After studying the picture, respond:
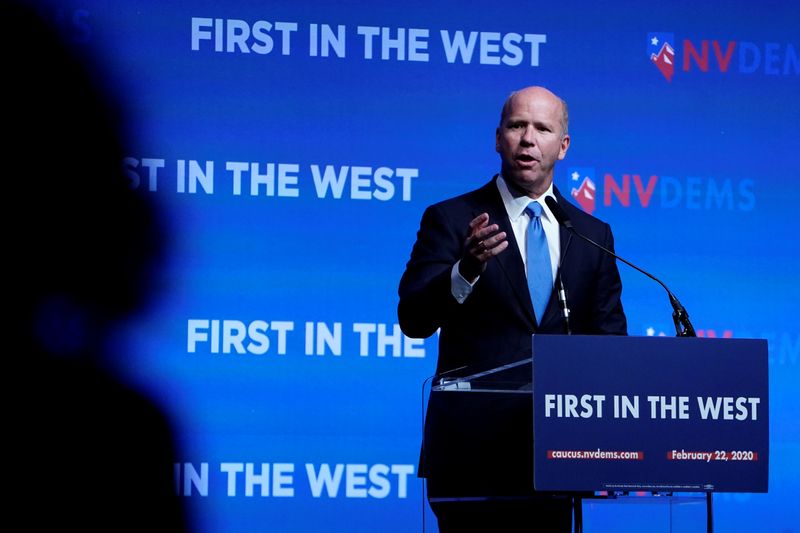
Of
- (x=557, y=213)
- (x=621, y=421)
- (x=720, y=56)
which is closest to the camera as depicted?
(x=621, y=421)

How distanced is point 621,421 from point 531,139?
3.40 ft

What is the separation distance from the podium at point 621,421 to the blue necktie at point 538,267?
61 cm

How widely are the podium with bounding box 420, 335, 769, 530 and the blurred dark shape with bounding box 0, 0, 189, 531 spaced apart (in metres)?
2.22

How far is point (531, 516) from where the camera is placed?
90.9 inches

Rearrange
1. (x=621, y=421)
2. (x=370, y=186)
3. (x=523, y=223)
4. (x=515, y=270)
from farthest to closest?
(x=370, y=186) → (x=523, y=223) → (x=515, y=270) → (x=621, y=421)

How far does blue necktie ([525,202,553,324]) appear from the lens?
296 centimetres

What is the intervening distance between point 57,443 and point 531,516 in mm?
2438

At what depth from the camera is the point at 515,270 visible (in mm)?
2957

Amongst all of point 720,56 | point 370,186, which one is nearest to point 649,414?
point 370,186

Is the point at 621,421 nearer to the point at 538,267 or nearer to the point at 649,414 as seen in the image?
the point at 649,414

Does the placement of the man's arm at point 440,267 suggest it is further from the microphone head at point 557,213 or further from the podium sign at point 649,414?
the podium sign at point 649,414

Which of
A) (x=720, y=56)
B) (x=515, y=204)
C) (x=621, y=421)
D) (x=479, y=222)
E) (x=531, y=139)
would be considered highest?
(x=720, y=56)

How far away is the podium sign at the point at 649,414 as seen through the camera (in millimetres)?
2209

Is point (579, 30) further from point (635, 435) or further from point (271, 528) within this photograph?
point (635, 435)
